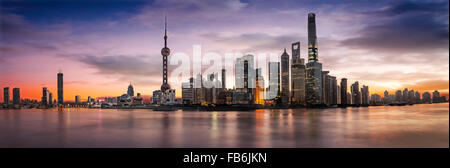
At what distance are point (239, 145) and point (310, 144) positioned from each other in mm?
8045
